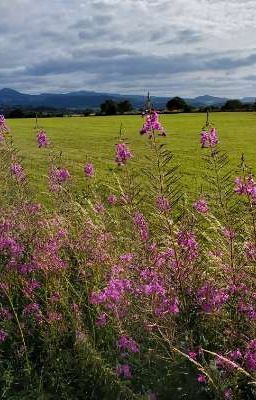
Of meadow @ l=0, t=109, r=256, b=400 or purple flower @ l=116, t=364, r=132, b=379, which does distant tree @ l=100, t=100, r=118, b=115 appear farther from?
purple flower @ l=116, t=364, r=132, b=379

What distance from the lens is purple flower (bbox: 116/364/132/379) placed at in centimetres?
548

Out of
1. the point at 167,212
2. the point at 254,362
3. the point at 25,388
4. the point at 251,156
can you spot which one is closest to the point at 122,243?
the point at 167,212

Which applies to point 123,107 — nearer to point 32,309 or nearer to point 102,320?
point 32,309

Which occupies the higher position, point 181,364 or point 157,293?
point 157,293

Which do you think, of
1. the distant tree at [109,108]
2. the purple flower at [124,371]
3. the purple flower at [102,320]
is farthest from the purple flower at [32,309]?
the distant tree at [109,108]

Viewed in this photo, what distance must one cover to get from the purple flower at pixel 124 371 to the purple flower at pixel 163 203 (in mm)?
1587

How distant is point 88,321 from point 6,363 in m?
1.03

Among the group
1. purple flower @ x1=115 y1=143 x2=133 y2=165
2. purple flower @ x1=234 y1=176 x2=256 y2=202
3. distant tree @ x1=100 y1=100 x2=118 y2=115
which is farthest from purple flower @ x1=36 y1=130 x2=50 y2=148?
distant tree @ x1=100 y1=100 x2=118 y2=115

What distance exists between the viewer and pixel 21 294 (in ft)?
24.1

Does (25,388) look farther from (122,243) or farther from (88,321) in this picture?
(122,243)


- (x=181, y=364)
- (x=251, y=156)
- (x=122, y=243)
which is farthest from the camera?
(x=251, y=156)

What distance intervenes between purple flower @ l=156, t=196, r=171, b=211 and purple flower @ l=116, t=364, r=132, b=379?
1587 mm

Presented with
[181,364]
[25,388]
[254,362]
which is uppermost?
[254,362]

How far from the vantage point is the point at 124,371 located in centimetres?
550
